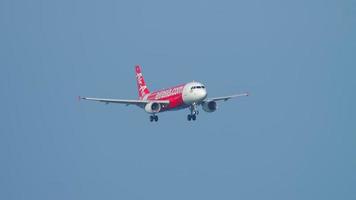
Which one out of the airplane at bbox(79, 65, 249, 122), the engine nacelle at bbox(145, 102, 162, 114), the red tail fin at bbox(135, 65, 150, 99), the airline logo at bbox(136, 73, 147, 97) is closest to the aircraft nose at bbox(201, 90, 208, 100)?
the airplane at bbox(79, 65, 249, 122)

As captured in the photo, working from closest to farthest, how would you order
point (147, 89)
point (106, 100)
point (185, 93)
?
point (185, 93) < point (106, 100) < point (147, 89)

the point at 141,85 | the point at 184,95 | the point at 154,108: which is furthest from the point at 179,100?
the point at 141,85

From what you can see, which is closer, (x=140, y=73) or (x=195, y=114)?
(x=195, y=114)

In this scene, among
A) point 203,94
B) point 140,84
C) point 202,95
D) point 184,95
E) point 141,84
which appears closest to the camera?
point 202,95

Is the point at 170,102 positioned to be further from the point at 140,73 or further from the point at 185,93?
the point at 140,73

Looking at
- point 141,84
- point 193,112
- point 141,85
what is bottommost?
point 193,112

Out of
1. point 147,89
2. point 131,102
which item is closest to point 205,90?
point 131,102

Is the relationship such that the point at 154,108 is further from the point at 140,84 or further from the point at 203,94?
the point at 140,84

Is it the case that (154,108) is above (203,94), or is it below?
above

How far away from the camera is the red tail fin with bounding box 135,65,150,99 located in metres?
173

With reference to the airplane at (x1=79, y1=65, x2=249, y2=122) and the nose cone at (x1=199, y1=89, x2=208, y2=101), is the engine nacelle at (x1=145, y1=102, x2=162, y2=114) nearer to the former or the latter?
the airplane at (x1=79, y1=65, x2=249, y2=122)

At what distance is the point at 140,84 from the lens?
583 feet

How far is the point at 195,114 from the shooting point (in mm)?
148625

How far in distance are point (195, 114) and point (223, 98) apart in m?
10.1
